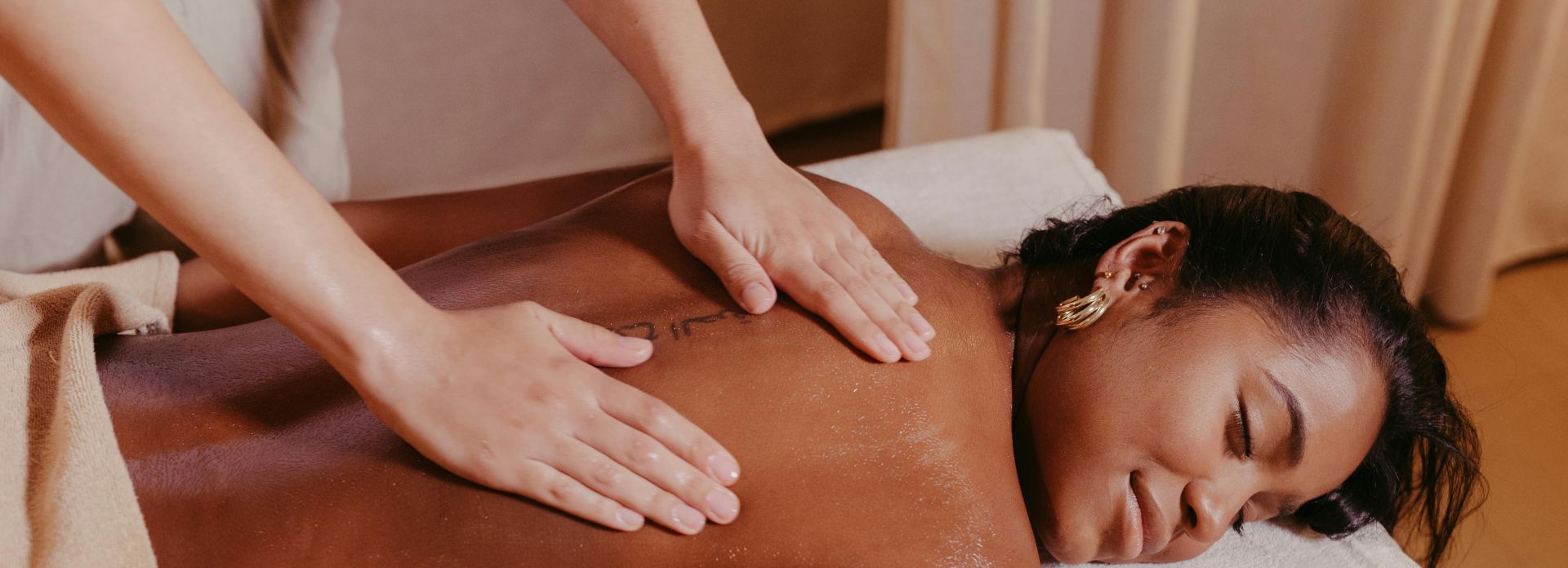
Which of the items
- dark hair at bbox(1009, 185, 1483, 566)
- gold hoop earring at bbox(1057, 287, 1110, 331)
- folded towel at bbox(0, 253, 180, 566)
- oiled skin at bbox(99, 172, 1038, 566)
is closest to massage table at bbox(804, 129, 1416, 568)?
dark hair at bbox(1009, 185, 1483, 566)

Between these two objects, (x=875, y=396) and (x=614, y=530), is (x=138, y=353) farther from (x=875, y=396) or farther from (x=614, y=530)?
(x=875, y=396)

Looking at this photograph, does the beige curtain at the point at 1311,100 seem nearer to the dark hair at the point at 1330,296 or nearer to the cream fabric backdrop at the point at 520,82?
the cream fabric backdrop at the point at 520,82

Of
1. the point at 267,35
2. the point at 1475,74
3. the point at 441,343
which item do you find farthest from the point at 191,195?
the point at 1475,74

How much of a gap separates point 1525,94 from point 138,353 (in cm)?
225

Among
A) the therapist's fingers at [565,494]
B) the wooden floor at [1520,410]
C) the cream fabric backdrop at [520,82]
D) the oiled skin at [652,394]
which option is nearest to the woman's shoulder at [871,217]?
the oiled skin at [652,394]

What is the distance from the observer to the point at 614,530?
3.05 feet

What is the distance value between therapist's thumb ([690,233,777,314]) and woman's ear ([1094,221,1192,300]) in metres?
0.35

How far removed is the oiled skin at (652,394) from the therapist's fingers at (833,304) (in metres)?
0.01

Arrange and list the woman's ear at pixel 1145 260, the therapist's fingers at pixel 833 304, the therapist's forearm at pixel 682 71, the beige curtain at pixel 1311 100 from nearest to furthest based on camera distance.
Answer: the therapist's fingers at pixel 833 304 < the woman's ear at pixel 1145 260 < the therapist's forearm at pixel 682 71 < the beige curtain at pixel 1311 100

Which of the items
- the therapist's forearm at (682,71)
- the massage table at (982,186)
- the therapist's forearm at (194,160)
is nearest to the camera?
the therapist's forearm at (194,160)

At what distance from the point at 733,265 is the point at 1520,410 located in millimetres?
1809

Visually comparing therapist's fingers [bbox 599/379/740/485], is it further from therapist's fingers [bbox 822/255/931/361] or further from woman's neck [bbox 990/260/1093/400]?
woman's neck [bbox 990/260/1093/400]

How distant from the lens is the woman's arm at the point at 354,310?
802 millimetres

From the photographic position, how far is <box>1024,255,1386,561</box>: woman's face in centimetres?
106
